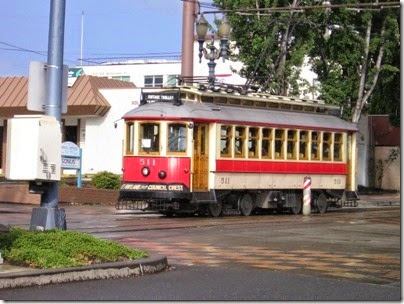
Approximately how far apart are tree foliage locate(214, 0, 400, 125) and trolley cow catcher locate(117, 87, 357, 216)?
23.5 feet

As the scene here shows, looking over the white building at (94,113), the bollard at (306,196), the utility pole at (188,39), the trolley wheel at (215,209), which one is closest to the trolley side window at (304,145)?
the bollard at (306,196)

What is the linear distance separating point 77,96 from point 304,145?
16818 millimetres

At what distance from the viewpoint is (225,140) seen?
24.3m

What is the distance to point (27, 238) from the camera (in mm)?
11789

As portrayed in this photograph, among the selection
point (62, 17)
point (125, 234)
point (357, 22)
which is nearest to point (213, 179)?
point (125, 234)

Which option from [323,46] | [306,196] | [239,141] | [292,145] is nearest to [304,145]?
[292,145]

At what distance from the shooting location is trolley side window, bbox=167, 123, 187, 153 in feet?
76.6

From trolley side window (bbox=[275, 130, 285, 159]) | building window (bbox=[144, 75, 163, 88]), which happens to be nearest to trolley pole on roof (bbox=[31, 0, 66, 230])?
trolley side window (bbox=[275, 130, 285, 159])

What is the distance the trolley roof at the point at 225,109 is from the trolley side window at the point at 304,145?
0.31 m

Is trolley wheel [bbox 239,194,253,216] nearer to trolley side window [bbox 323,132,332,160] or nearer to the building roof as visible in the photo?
trolley side window [bbox 323,132,332,160]

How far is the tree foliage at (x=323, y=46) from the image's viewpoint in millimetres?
34688

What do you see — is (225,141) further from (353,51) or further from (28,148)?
(353,51)

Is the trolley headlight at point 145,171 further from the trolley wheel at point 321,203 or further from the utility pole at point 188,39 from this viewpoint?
the trolley wheel at point 321,203

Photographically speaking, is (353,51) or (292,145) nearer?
(292,145)
